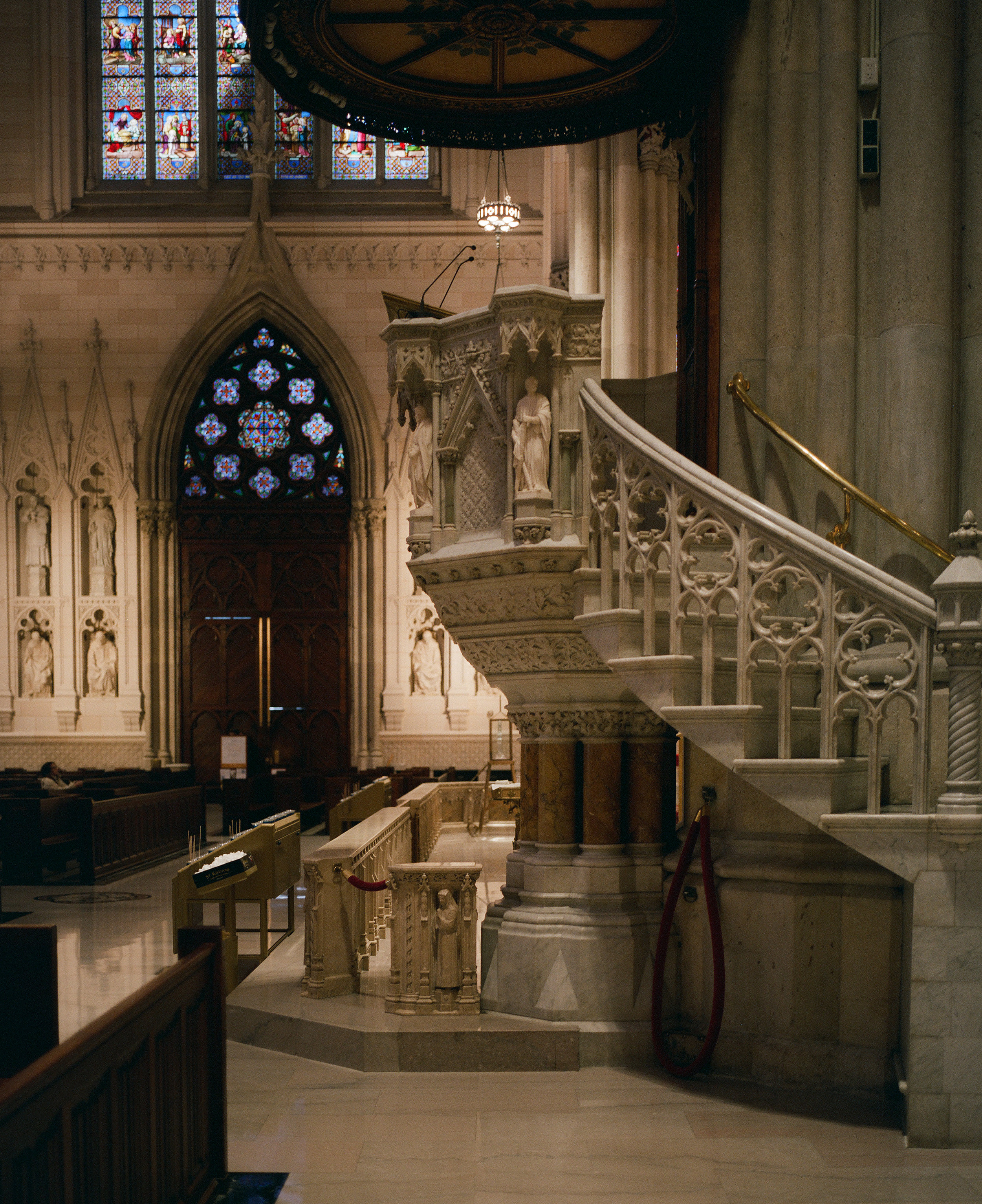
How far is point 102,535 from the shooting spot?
18844 mm

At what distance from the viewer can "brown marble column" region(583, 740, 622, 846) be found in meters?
5.71

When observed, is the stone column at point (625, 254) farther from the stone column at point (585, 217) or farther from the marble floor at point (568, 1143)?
the marble floor at point (568, 1143)

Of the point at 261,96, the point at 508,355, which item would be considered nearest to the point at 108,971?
the point at 508,355

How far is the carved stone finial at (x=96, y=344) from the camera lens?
61.5ft

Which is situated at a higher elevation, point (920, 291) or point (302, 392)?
point (302, 392)

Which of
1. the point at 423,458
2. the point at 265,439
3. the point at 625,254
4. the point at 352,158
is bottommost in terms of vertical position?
→ the point at 423,458

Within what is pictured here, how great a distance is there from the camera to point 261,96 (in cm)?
1898

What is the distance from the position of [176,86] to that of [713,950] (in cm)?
1823

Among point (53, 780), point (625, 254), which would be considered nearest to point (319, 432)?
point (53, 780)

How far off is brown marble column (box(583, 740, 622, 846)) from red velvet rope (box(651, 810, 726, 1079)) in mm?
431

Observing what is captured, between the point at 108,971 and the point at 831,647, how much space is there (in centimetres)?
522

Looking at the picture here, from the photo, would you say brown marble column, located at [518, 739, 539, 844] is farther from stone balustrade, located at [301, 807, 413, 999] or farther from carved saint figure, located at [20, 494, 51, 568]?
carved saint figure, located at [20, 494, 51, 568]

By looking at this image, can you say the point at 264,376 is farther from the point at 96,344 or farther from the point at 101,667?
the point at 101,667

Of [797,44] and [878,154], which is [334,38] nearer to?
[797,44]
